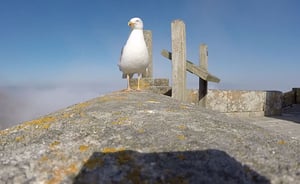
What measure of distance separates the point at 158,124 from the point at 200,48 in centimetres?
611

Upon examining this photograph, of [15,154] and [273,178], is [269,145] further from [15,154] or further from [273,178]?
[15,154]

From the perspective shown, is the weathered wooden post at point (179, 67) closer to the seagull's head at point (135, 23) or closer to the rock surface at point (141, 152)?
the seagull's head at point (135, 23)

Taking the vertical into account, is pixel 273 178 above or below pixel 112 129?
below

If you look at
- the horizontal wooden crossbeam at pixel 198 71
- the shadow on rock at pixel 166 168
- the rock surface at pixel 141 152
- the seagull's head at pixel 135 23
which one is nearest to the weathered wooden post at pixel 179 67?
the horizontal wooden crossbeam at pixel 198 71

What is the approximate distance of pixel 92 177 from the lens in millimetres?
1226

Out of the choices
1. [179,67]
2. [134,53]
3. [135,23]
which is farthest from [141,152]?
[179,67]

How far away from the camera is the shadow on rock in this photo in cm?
121

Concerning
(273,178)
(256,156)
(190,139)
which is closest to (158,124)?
(190,139)

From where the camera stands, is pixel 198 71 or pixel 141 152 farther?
pixel 198 71

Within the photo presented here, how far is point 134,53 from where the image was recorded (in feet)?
15.7

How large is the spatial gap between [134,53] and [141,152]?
11.6 ft

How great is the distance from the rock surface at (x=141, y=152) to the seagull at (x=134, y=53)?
9.48 feet

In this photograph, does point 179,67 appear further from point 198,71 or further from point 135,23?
point 135,23

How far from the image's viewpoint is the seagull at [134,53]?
4.81 metres
